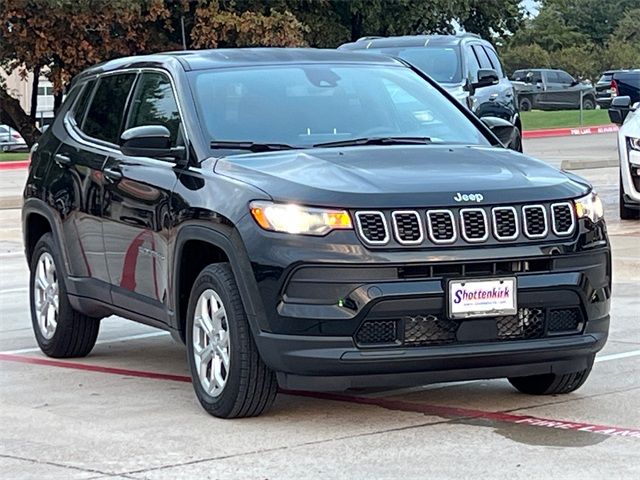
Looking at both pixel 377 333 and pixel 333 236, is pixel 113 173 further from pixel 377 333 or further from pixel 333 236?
pixel 377 333

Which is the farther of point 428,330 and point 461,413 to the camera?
point 461,413

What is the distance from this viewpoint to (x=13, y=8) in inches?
1635

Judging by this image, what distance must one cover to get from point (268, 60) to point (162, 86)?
1.96 ft

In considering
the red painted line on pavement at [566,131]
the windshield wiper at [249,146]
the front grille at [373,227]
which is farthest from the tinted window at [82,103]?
the red painted line on pavement at [566,131]

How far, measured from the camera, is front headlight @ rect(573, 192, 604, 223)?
21.5 ft

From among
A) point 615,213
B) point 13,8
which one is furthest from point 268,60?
point 13,8

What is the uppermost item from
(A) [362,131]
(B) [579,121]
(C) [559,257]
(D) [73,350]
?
(A) [362,131]

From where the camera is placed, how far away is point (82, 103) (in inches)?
351

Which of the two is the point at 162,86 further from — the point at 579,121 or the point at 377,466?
the point at 579,121

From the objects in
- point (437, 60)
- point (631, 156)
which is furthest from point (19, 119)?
point (631, 156)

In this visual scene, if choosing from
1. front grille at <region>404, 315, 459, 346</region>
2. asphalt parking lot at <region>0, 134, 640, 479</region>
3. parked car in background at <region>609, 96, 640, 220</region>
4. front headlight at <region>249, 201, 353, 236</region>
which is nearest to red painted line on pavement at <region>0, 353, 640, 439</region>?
asphalt parking lot at <region>0, 134, 640, 479</region>

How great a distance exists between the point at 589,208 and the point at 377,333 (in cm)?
123

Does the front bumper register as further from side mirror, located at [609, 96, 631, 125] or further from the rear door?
side mirror, located at [609, 96, 631, 125]

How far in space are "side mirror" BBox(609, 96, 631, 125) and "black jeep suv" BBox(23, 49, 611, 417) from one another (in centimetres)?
884
